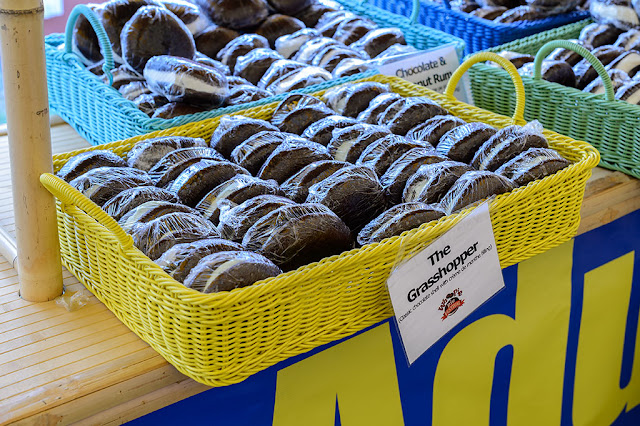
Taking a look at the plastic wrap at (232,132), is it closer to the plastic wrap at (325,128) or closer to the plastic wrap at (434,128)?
the plastic wrap at (325,128)

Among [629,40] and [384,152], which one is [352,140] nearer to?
[384,152]

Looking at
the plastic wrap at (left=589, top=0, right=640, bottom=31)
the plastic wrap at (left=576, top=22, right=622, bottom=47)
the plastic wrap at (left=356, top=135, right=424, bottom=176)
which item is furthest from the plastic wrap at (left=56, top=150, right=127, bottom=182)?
the plastic wrap at (left=589, top=0, right=640, bottom=31)

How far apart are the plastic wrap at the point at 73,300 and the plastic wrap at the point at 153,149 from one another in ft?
0.95

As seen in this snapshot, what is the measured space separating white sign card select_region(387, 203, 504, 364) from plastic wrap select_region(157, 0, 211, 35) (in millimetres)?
1382

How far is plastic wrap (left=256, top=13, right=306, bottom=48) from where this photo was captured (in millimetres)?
2363

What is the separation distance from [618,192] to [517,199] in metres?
0.56

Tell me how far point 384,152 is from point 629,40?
4.26 ft

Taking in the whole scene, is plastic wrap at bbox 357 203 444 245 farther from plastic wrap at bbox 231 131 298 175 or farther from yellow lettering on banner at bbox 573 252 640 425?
yellow lettering on banner at bbox 573 252 640 425

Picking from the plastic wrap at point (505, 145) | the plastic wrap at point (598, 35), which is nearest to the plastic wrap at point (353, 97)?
the plastic wrap at point (505, 145)

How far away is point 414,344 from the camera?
3.74 feet

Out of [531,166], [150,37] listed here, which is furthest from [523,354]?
[150,37]

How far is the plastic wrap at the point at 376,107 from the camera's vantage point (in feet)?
5.25

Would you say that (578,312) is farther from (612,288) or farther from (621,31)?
(621,31)

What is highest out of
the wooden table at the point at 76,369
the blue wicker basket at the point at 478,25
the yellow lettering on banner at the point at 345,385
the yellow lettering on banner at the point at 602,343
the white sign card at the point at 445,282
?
the blue wicker basket at the point at 478,25
